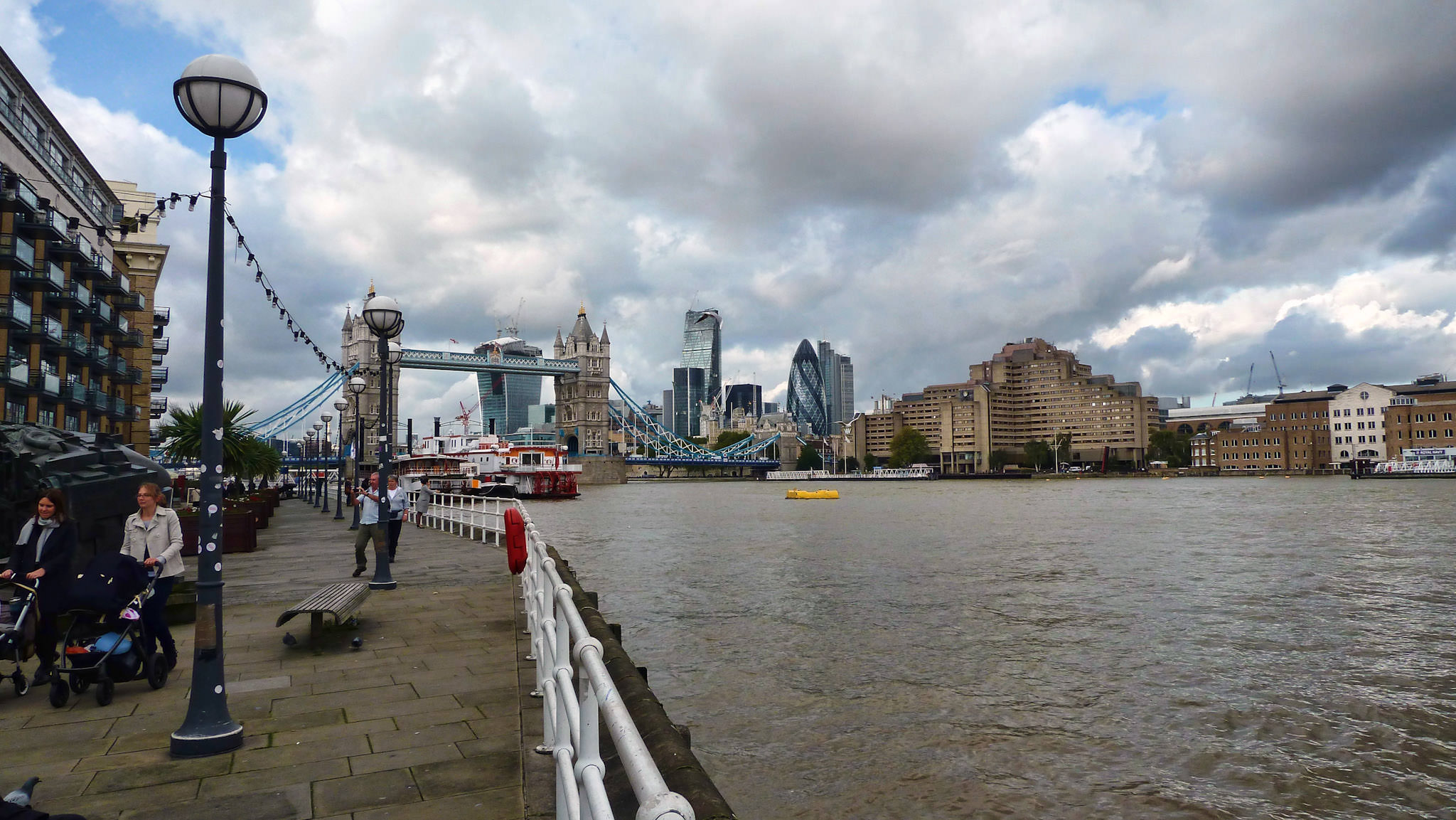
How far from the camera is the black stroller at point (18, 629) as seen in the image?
658cm

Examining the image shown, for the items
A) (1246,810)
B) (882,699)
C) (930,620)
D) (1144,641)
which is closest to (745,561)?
(930,620)

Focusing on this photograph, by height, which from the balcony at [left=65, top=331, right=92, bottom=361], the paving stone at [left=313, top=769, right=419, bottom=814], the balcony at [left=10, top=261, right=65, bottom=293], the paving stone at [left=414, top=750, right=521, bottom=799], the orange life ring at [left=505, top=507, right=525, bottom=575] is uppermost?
the balcony at [left=10, top=261, right=65, bottom=293]

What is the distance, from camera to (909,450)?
185000 mm

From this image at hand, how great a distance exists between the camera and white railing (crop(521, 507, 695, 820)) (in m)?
2.03

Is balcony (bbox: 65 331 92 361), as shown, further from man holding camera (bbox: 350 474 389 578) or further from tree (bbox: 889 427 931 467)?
tree (bbox: 889 427 931 467)

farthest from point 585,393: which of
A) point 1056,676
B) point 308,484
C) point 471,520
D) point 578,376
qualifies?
point 1056,676

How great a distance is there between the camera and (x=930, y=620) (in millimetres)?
15367

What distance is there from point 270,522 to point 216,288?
93.0 ft

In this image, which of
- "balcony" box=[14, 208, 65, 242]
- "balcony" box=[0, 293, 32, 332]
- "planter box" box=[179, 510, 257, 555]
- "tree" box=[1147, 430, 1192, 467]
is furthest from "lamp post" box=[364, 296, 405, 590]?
"tree" box=[1147, 430, 1192, 467]

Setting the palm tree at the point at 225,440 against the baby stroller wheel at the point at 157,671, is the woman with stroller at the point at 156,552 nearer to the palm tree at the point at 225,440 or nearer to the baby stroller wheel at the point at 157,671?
the baby stroller wheel at the point at 157,671

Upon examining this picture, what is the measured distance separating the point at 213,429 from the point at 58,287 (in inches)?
1661

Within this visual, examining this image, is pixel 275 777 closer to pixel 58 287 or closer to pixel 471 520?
pixel 471 520

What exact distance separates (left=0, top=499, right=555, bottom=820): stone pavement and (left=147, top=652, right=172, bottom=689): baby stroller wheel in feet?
0.26

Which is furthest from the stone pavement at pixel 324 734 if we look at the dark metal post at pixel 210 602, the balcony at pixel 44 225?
the balcony at pixel 44 225
